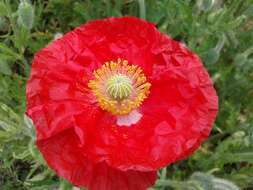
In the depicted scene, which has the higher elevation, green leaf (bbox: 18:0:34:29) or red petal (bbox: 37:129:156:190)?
green leaf (bbox: 18:0:34:29)

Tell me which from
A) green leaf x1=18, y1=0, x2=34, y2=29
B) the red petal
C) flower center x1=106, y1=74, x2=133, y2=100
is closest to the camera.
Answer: the red petal

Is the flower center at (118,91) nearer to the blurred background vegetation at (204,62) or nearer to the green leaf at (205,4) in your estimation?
the blurred background vegetation at (204,62)

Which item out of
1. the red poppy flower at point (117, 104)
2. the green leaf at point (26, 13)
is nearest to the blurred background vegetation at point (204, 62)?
the green leaf at point (26, 13)

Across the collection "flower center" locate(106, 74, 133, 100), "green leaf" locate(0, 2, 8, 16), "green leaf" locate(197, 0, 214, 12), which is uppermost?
"green leaf" locate(197, 0, 214, 12)

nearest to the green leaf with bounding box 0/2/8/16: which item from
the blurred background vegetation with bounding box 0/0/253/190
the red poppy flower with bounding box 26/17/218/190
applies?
the blurred background vegetation with bounding box 0/0/253/190

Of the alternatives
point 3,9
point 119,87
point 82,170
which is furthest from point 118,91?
point 3,9

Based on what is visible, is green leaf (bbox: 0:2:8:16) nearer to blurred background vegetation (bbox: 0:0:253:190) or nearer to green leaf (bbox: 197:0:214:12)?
blurred background vegetation (bbox: 0:0:253:190)

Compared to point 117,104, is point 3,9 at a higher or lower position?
higher

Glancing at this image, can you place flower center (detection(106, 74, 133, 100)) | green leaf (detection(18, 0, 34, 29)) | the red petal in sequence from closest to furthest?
the red petal
flower center (detection(106, 74, 133, 100))
green leaf (detection(18, 0, 34, 29))

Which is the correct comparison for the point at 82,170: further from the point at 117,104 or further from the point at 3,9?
the point at 3,9
